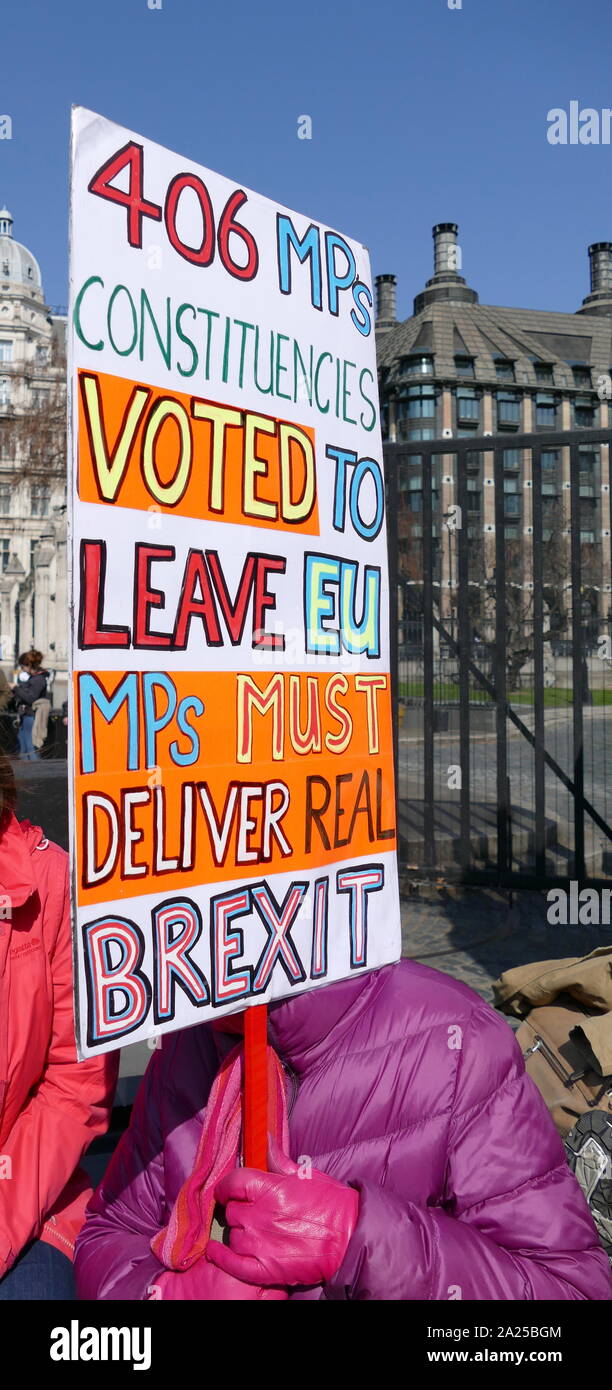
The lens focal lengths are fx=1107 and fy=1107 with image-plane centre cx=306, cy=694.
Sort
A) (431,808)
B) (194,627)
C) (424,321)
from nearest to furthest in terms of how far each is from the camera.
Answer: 1. (194,627)
2. (431,808)
3. (424,321)

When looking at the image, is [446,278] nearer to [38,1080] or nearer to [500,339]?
[500,339]

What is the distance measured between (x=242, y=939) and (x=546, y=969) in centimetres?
112

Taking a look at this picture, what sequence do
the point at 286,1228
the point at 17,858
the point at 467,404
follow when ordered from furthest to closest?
the point at 467,404
the point at 17,858
the point at 286,1228

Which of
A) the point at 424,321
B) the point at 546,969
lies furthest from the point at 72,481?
the point at 424,321

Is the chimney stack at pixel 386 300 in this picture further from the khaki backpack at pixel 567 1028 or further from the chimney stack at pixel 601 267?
the khaki backpack at pixel 567 1028

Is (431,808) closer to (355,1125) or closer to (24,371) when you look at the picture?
(355,1125)

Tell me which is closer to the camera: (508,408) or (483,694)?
(483,694)

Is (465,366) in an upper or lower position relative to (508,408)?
upper

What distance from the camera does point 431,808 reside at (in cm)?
743

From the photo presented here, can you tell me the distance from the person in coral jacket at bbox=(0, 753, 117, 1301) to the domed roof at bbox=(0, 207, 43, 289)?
69.4 meters

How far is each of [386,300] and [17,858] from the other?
3802 inches

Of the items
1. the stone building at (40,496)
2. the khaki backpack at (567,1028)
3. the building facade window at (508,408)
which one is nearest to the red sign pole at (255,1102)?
the khaki backpack at (567,1028)

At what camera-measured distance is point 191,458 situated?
1704 millimetres

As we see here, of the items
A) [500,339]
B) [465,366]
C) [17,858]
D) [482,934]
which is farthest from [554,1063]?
[500,339]
